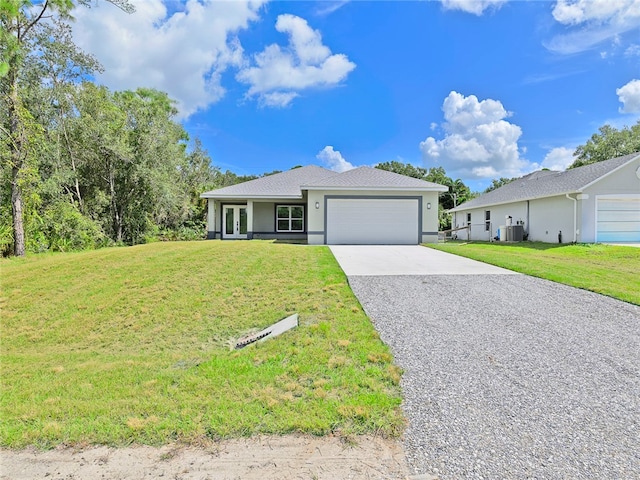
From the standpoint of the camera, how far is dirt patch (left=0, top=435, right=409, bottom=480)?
2.21m

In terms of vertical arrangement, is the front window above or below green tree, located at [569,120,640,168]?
below

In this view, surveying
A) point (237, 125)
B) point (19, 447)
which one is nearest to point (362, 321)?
point (19, 447)

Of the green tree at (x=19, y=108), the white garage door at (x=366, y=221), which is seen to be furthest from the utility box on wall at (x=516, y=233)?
the green tree at (x=19, y=108)

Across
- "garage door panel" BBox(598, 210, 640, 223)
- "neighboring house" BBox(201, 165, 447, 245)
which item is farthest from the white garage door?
"garage door panel" BBox(598, 210, 640, 223)

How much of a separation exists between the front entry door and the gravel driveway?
14.2 metres

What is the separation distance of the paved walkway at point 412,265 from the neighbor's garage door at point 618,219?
31.9ft

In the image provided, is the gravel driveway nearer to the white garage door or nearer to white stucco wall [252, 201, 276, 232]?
the white garage door

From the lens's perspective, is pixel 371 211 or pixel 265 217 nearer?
pixel 371 211

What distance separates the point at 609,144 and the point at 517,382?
40100 millimetres

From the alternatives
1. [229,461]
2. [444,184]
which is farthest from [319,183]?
[444,184]

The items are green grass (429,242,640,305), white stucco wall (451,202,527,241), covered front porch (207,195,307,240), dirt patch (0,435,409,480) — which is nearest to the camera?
dirt patch (0,435,409,480)

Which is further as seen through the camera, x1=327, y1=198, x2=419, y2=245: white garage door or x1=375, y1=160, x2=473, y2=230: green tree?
x1=375, y1=160, x2=473, y2=230: green tree

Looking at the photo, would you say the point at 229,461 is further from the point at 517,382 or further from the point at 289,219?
the point at 289,219

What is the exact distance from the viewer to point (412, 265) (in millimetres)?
9312
